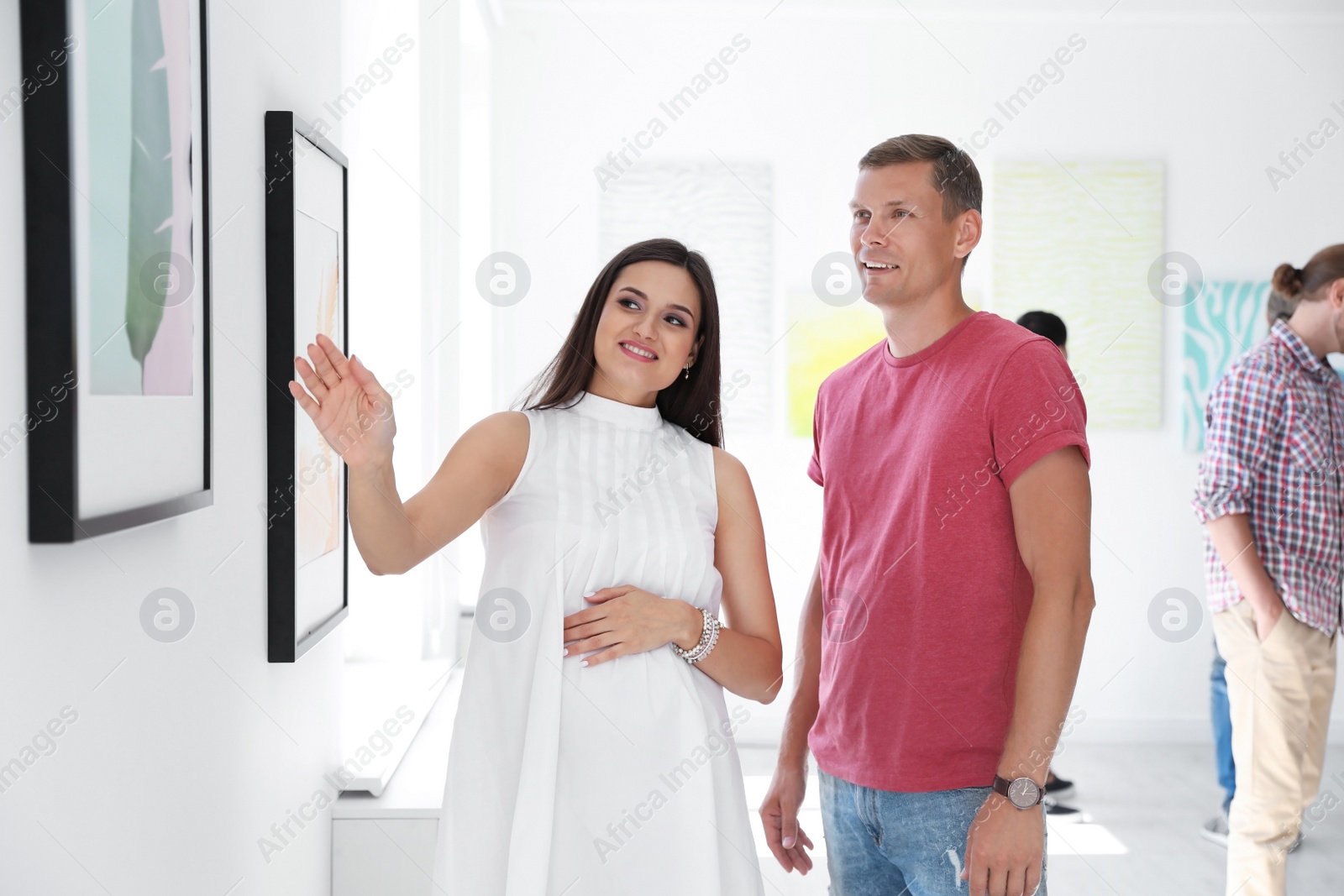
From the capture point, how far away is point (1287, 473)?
260cm

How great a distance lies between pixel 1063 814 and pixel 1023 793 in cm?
264

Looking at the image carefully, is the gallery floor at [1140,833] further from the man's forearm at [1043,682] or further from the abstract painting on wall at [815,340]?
the man's forearm at [1043,682]

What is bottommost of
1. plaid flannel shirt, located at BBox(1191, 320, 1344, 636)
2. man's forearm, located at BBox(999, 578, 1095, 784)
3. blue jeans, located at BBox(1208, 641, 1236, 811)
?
blue jeans, located at BBox(1208, 641, 1236, 811)

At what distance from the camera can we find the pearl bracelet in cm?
151

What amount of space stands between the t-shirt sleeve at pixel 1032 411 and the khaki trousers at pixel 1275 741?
5.28 ft

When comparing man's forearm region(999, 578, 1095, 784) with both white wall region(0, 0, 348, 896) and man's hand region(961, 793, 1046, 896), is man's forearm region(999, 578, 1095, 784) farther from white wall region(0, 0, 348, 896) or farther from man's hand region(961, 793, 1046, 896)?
white wall region(0, 0, 348, 896)

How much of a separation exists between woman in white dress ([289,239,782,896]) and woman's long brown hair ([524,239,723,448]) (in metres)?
0.04

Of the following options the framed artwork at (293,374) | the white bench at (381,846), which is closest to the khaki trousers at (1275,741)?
the white bench at (381,846)

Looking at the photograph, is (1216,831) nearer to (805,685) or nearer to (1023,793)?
A: (805,685)

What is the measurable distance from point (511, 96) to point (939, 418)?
3.52 metres

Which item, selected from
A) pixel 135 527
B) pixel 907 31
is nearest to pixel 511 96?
pixel 907 31

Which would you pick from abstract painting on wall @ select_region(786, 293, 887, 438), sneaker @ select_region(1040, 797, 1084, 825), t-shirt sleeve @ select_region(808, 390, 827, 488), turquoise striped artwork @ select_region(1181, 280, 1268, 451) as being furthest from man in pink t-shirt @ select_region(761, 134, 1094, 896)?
turquoise striped artwork @ select_region(1181, 280, 1268, 451)

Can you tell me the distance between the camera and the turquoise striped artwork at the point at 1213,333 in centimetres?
454

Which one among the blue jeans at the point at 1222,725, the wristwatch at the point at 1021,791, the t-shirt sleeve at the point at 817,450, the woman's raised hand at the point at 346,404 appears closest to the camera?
the woman's raised hand at the point at 346,404
